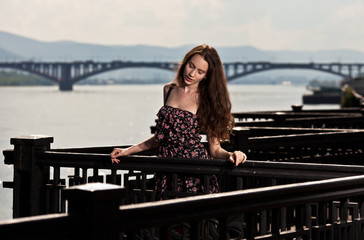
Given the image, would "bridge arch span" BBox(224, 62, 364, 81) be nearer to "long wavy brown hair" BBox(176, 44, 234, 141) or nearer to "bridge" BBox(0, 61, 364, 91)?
"bridge" BBox(0, 61, 364, 91)

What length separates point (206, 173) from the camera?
4938mm

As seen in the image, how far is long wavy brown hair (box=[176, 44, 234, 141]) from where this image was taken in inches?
197

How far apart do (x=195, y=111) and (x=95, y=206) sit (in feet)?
7.54

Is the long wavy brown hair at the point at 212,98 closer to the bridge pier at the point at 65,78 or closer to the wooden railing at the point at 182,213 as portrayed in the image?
the wooden railing at the point at 182,213

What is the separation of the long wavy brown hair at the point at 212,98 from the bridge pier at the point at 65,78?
148m

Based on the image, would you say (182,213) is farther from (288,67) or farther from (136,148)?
(288,67)

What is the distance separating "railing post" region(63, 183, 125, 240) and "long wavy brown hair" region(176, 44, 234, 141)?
7.01 feet

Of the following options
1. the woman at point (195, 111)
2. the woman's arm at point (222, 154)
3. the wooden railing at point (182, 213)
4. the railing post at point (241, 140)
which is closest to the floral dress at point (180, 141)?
the woman at point (195, 111)

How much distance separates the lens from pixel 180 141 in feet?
16.7

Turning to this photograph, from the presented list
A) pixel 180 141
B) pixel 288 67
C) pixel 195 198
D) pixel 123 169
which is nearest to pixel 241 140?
pixel 123 169

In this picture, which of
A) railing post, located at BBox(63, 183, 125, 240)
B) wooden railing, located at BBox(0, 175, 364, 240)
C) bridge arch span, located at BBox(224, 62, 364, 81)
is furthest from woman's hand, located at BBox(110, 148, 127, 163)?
bridge arch span, located at BBox(224, 62, 364, 81)

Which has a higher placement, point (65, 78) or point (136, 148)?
point (65, 78)

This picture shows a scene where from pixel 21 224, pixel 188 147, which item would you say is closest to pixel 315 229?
pixel 188 147

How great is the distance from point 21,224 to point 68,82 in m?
161
